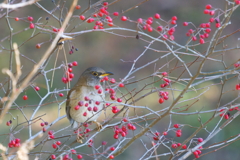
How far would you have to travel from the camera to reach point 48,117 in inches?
325

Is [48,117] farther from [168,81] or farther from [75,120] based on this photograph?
[168,81]

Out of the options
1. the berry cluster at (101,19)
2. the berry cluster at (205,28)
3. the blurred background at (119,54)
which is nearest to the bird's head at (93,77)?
the berry cluster at (101,19)

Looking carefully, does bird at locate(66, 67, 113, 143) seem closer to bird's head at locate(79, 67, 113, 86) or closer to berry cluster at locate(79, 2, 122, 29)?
bird's head at locate(79, 67, 113, 86)

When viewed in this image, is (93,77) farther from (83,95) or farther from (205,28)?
(205,28)

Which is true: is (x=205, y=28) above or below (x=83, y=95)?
above

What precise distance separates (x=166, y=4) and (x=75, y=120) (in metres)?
9.20

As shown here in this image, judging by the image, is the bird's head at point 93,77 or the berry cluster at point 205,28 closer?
the berry cluster at point 205,28

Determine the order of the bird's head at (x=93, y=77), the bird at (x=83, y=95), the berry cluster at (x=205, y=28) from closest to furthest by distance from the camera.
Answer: the berry cluster at (x=205, y=28), the bird at (x=83, y=95), the bird's head at (x=93, y=77)

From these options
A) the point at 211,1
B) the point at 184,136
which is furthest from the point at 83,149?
the point at 211,1

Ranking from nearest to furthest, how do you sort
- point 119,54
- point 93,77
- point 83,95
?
point 83,95
point 93,77
point 119,54

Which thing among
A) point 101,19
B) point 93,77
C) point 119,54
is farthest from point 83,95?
point 119,54

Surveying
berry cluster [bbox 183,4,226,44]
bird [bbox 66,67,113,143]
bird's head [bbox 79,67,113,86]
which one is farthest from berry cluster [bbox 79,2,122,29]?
bird's head [bbox 79,67,113,86]

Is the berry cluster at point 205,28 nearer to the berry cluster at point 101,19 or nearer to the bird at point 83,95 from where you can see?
the berry cluster at point 101,19

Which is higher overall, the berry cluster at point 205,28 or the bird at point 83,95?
the berry cluster at point 205,28
